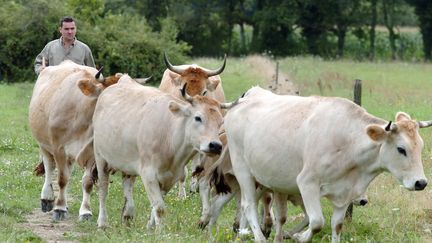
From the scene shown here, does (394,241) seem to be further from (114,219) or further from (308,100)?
(114,219)

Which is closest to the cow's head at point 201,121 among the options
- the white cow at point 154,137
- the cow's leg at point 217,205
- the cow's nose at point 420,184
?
the white cow at point 154,137

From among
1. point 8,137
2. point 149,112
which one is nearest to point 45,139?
point 149,112

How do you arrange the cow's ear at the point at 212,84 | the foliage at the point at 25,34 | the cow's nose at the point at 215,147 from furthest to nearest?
1. the foliage at the point at 25,34
2. the cow's ear at the point at 212,84
3. the cow's nose at the point at 215,147

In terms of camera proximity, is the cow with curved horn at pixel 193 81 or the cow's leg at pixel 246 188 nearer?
the cow's leg at pixel 246 188

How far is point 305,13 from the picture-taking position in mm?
66375

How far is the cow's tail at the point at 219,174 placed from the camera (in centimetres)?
1164

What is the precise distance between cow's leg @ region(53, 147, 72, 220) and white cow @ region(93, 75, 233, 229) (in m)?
0.77

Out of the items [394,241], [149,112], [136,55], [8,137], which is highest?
[149,112]

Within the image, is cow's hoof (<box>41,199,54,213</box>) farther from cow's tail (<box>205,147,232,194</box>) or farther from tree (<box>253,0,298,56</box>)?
tree (<box>253,0,298,56</box>)

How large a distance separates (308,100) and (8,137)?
1026 centimetres

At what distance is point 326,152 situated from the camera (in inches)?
385

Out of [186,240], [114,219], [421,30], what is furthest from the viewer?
[421,30]

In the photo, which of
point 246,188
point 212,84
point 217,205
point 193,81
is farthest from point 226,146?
point 212,84

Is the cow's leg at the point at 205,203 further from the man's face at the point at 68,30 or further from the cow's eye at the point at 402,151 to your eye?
the man's face at the point at 68,30
